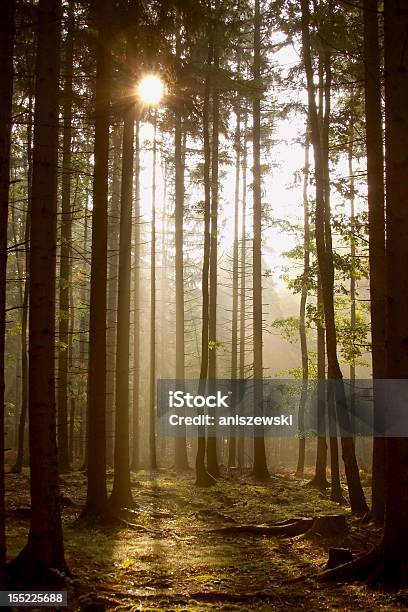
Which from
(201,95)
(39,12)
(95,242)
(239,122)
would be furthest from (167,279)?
(39,12)

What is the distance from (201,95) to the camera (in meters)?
16.9

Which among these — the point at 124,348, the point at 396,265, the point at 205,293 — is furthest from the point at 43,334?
the point at 205,293

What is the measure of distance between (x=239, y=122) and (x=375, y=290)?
15456 mm

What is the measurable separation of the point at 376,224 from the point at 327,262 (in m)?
2.76

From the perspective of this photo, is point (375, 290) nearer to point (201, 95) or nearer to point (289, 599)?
point (289, 599)

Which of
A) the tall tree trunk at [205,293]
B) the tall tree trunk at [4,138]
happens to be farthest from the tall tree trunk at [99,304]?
the tall tree trunk at [205,293]

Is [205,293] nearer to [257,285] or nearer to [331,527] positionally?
[257,285]

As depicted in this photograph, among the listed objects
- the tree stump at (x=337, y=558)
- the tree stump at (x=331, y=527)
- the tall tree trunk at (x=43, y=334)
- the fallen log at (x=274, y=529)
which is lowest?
the fallen log at (x=274, y=529)

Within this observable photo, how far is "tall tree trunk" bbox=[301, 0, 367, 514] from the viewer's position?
12227 mm

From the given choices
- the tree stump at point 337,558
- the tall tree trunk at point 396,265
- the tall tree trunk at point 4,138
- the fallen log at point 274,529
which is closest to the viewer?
the tall tree trunk at point 4,138

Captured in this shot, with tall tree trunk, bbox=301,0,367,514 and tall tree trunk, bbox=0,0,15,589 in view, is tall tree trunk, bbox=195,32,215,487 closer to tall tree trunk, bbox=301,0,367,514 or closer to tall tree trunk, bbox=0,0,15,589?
tall tree trunk, bbox=301,0,367,514

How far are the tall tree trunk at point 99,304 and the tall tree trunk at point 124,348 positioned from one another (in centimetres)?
84

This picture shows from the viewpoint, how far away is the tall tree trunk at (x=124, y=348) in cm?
1170

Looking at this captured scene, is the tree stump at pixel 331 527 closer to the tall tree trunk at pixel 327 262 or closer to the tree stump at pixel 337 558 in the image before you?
the tree stump at pixel 337 558
